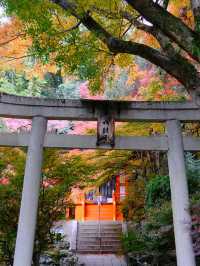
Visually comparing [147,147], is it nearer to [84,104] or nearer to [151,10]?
[84,104]

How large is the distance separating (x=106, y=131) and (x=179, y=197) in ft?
5.94

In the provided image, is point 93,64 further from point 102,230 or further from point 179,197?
point 102,230

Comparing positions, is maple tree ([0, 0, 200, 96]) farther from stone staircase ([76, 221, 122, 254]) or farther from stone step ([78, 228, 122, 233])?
stone step ([78, 228, 122, 233])

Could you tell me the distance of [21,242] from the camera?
19.7ft

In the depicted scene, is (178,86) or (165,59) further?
(178,86)

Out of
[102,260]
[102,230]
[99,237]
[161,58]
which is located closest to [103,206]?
[102,230]

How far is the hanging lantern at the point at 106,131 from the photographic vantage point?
6.68 m

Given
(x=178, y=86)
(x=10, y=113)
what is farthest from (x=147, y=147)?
(x=178, y=86)

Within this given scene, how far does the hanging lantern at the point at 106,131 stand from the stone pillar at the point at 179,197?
110 centimetres

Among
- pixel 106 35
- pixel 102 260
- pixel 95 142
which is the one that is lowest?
pixel 102 260

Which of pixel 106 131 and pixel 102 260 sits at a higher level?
pixel 106 131

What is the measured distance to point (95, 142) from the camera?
672 centimetres

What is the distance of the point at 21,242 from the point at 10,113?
2363mm

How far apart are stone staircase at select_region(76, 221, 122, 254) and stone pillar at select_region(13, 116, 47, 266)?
7239mm
